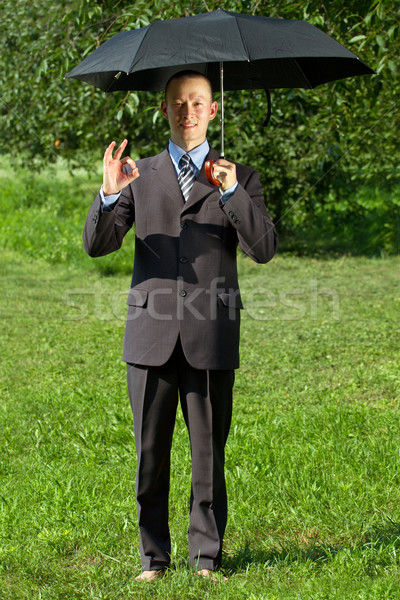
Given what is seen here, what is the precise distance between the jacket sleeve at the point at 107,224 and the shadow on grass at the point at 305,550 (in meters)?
1.48

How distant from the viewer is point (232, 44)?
9.01 feet

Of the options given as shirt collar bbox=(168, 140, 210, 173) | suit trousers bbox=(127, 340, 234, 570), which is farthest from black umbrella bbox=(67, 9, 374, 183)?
suit trousers bbox=(127, 340, 234, 570)

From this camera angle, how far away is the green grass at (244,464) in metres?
3.19

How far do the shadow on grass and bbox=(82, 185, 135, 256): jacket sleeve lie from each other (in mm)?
1483

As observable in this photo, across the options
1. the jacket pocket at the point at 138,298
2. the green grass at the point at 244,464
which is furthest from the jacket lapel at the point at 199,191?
the green grass at the point at 244,464

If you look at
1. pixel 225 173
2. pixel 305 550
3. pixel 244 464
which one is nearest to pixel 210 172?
pixel 225 173

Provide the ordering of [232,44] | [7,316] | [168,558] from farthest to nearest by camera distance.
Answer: [7,316]
[168,558]
[232,44]

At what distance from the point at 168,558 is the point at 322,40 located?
2217mm

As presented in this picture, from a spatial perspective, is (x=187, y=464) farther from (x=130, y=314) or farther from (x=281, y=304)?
(x=281, y=304)

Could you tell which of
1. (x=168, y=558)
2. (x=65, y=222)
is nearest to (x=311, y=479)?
(x=168, y=558)

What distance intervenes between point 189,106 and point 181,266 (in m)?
0.61

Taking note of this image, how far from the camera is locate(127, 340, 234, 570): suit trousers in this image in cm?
292

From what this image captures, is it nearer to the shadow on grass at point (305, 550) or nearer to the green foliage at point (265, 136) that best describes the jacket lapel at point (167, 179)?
the shadow on grass at point (305, 550)

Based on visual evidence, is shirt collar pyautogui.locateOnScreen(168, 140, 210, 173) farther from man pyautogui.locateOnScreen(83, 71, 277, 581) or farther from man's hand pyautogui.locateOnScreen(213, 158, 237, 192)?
man's hand pyautogui.locateOnScreen(213, 158, 237, 192)
